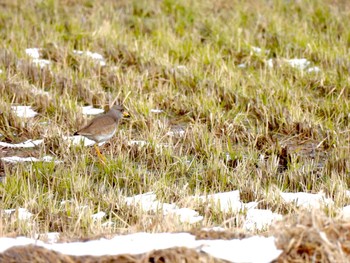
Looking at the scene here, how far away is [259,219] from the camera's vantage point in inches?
251

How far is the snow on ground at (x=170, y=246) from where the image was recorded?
4426mm

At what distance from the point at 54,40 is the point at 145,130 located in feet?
11.1

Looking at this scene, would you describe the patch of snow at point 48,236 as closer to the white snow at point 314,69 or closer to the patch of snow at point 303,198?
the patch of snow at point 303,198

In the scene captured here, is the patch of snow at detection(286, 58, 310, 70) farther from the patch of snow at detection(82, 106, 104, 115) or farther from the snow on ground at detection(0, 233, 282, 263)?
the snow on ground at detection(0, 233, 282, 263)

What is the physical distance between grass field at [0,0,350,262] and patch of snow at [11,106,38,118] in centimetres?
8

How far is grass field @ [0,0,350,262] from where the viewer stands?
6453 millimetres

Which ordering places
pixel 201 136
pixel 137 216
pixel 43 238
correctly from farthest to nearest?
1. pixel 201 136
2. pixel 137 216
3. pixel 43 238

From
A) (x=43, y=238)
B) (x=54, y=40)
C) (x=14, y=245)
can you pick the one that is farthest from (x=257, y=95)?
(x=14, y=245)

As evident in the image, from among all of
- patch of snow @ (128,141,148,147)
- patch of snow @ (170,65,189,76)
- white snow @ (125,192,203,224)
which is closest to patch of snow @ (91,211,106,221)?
white snow @ (125,192,203,224)

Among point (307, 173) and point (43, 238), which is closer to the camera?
point (43, 238)

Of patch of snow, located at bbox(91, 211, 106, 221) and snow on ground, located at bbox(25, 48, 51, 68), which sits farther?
snow on ground, located at bbox(25, 48, 51, 68)

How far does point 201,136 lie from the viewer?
27.2ft

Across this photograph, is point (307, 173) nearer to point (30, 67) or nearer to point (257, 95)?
point (257, 95)

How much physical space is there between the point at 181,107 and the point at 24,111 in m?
1.72
